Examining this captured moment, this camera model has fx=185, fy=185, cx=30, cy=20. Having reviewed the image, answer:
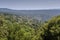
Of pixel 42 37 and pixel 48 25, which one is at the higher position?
pixel 48 25

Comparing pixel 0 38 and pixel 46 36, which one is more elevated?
pixel 46 36

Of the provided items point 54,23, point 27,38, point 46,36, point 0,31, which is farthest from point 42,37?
point 0,31

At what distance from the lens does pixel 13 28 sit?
117ft

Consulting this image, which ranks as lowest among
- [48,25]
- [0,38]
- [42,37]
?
[0,38]

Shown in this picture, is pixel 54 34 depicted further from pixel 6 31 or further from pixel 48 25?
pixel 6 31

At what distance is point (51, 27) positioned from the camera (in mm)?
19562

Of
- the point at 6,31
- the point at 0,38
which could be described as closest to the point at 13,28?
the point at 6,31

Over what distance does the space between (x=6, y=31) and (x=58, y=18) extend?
16127mm

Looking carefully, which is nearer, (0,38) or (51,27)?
(51,27)

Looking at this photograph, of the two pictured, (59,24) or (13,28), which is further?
(13,28)

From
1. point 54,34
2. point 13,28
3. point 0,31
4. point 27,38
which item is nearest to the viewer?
point 54,34

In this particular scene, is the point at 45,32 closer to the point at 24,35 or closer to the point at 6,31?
the point at 24,35

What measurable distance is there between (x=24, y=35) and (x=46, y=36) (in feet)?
33.0

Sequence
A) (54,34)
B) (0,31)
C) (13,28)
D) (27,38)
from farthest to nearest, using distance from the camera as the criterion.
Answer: (13,28)
(0,31)
(27,38)
(54,34)
